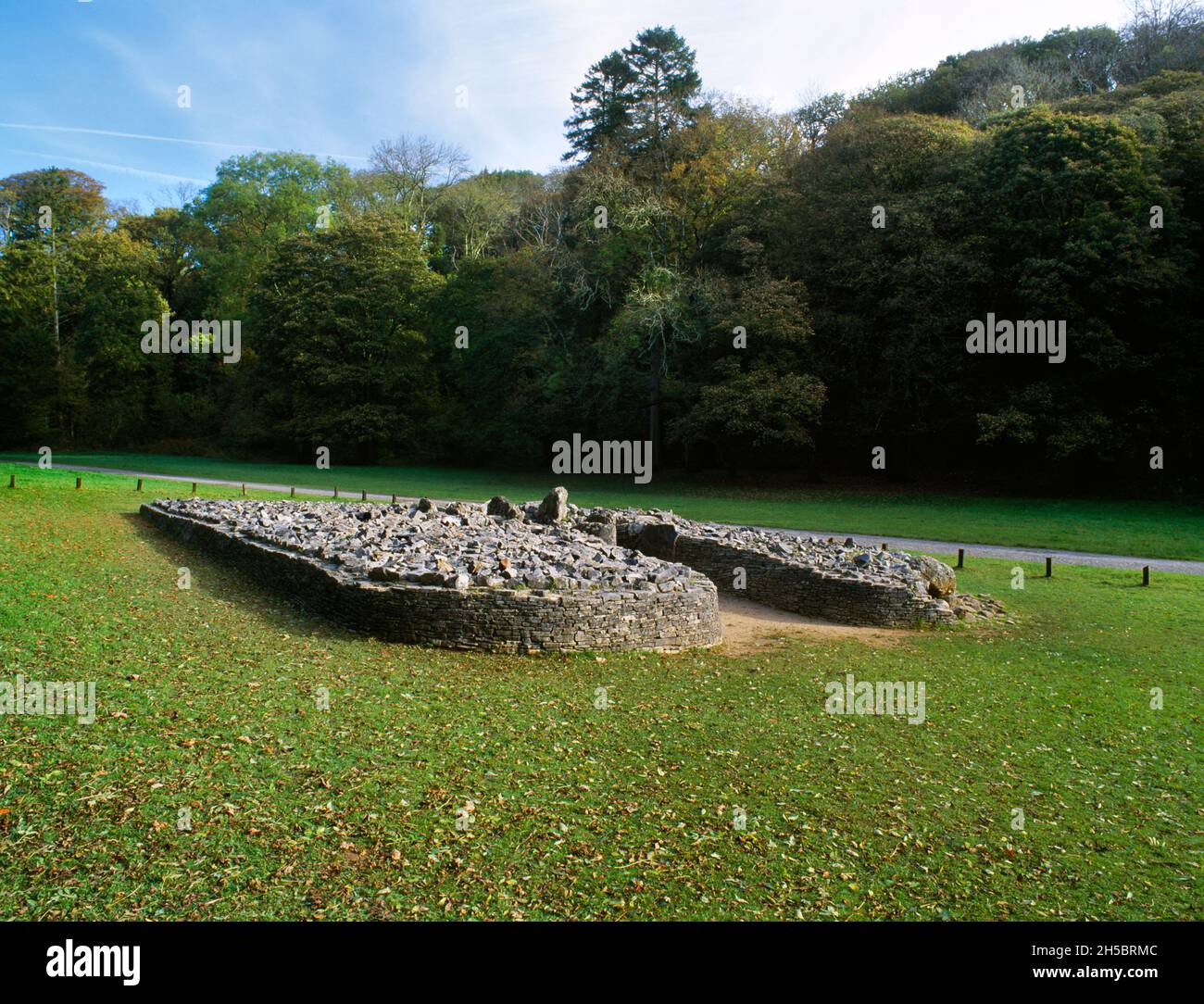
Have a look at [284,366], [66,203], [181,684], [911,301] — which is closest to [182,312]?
[66,203]

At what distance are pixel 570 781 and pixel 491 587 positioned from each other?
15.1ft

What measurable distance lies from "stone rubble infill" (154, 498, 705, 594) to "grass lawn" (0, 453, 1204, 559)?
507 inches

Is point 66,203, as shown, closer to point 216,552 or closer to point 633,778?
point 216,552

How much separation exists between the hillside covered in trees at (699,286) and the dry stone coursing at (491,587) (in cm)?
2390

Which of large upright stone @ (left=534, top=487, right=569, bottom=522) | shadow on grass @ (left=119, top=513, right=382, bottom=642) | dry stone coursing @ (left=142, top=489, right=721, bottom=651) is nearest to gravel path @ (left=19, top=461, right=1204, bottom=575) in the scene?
large upright stone @ (left=534, top=487, right=569, bottom=522)

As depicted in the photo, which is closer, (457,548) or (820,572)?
(457,548)

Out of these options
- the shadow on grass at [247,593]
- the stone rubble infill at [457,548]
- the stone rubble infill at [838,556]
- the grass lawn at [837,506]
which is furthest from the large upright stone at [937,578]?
the shadow on grass at [247,593]

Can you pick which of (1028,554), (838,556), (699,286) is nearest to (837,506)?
(1028,554)

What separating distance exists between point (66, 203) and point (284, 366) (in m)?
21.4

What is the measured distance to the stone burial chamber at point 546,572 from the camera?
36.8 feet

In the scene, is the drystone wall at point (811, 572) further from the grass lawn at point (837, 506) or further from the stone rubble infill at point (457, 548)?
the grass lawn at point (837, 506)

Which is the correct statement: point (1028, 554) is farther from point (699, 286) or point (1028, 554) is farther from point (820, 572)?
point (699, 286)

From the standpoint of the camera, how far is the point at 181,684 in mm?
8836

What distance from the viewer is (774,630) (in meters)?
13.6
